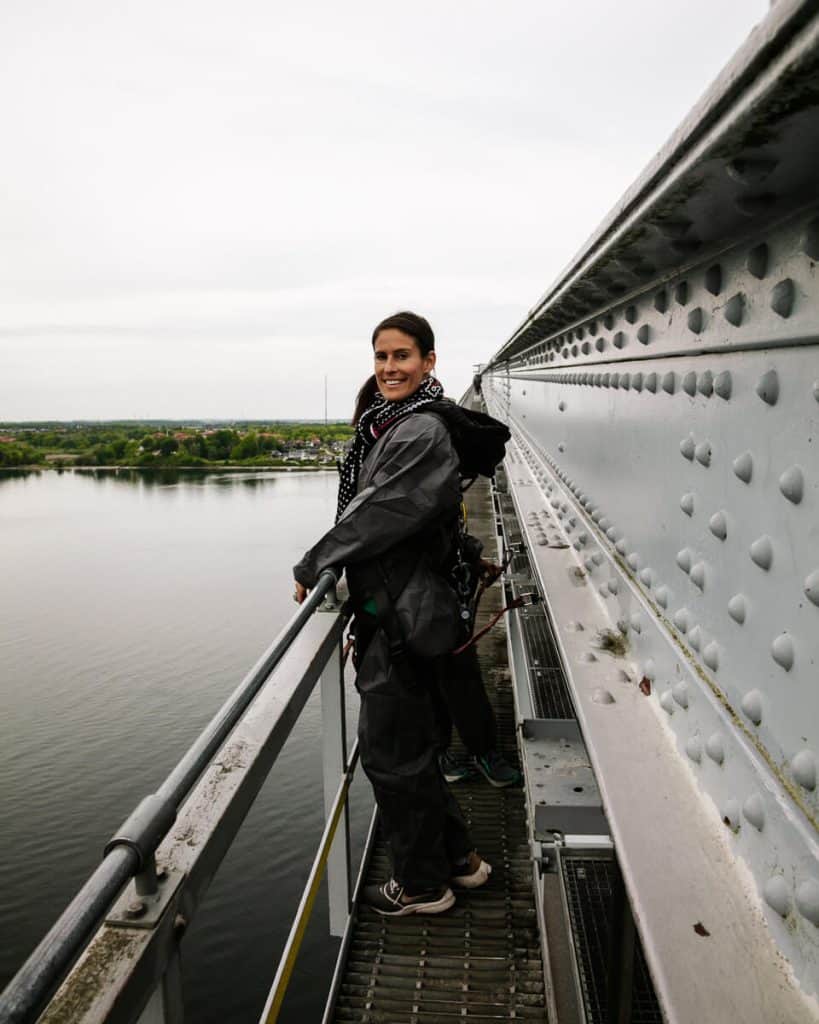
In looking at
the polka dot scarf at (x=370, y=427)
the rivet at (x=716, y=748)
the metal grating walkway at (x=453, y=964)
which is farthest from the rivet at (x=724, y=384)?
the metal grating walkway at (x=453, y=964)

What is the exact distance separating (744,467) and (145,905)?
37.9 inches

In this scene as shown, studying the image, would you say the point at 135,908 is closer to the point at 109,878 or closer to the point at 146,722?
the point at 109,878

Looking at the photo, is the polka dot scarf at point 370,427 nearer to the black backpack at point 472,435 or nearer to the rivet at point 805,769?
the black backpack at point 472,435

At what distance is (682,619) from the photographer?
1.38m

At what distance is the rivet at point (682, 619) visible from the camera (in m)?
1.36

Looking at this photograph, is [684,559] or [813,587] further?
[684,559]

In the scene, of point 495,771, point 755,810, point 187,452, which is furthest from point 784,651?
point 187,452

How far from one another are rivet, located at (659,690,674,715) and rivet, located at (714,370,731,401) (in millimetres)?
556

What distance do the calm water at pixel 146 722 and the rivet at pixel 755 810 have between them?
33.2 ft

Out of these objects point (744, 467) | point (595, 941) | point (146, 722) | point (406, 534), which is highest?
point (744, 467)

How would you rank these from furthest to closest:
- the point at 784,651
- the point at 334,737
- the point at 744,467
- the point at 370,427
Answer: the point at 370,427, the point at 334,737, the point at 744,467, the point at 784,651

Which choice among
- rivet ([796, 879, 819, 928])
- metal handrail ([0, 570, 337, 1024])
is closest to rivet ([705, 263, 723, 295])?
rivet ([796, 879, 819, 928])

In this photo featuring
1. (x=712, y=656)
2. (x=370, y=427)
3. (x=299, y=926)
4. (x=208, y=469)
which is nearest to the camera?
(x=712, y=656)

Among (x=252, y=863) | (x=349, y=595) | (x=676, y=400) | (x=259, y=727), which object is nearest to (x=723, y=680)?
(x=676, y=400)
